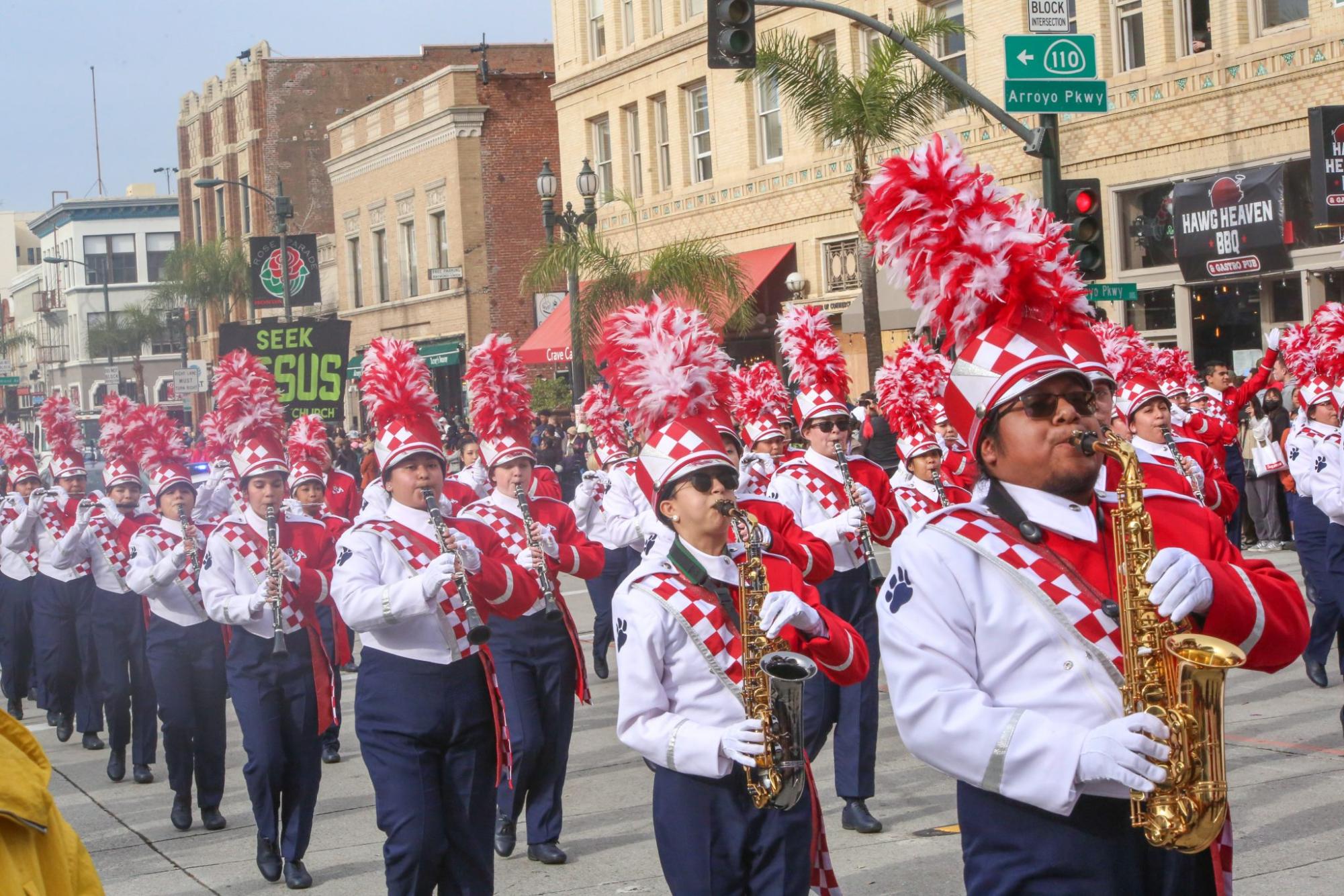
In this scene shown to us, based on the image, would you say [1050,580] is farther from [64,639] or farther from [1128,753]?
[64,639]

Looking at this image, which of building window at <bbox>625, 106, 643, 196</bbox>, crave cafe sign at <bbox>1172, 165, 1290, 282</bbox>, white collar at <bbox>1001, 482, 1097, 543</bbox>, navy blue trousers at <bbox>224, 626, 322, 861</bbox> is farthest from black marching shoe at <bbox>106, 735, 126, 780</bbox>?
building window at <bbox>625, 106, 643, 196</bbox>

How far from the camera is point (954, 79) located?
14578 mm

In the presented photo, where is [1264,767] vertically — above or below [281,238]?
below

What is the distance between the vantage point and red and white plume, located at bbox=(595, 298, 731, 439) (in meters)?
5.66

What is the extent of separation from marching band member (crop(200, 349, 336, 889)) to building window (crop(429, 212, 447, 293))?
36.7m

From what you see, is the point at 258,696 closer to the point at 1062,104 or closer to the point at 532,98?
the point at 1062,104

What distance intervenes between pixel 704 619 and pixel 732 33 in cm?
1056

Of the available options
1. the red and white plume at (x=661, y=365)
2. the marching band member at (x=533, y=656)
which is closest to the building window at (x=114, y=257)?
the marching band member at (x=533, y=656)

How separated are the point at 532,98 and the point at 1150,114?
77.4ft

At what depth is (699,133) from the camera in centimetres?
3378

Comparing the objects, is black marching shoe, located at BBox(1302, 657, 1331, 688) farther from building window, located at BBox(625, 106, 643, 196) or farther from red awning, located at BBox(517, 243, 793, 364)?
building window, located at BBox(625, 106, 643, 196)

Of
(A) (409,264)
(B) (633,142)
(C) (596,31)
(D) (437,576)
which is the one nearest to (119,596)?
(D) (437,576)

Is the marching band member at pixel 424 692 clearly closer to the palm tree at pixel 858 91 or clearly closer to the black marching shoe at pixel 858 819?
the black marching shoe at pixel 858 819

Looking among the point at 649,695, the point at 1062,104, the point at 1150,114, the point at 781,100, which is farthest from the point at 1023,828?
the point at 781,100
